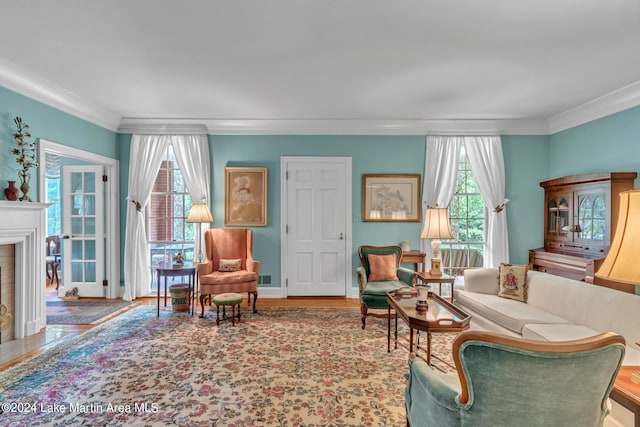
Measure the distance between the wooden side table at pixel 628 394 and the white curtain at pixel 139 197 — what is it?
5.50m

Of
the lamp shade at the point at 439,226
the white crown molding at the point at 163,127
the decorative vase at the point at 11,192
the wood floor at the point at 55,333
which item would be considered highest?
the white crown molding at the point at 163,127

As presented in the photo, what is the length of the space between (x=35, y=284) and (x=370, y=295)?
12.6 ft

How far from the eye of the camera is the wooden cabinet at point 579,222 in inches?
141

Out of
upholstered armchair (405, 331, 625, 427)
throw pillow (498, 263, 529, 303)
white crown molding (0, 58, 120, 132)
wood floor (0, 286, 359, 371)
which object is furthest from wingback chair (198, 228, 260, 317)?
upholstered armchair (405, 331, 625, 427)

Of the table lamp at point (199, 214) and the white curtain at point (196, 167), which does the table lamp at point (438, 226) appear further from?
the white curtain at point (196, 167)

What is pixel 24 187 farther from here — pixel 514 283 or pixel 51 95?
pixel 514 283

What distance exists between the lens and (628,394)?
4.16ft

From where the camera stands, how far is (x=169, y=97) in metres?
3.95

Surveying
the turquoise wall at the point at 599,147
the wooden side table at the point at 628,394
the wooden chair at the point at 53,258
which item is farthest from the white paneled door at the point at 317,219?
the wooden chair at the point at 53,258

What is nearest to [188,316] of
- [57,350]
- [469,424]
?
[57,350]

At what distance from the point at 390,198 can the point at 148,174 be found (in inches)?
155

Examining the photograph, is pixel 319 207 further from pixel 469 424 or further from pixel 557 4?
pixel 469 424

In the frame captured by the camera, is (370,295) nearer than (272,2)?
No

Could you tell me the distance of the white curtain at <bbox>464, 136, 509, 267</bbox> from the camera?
4918 mm
